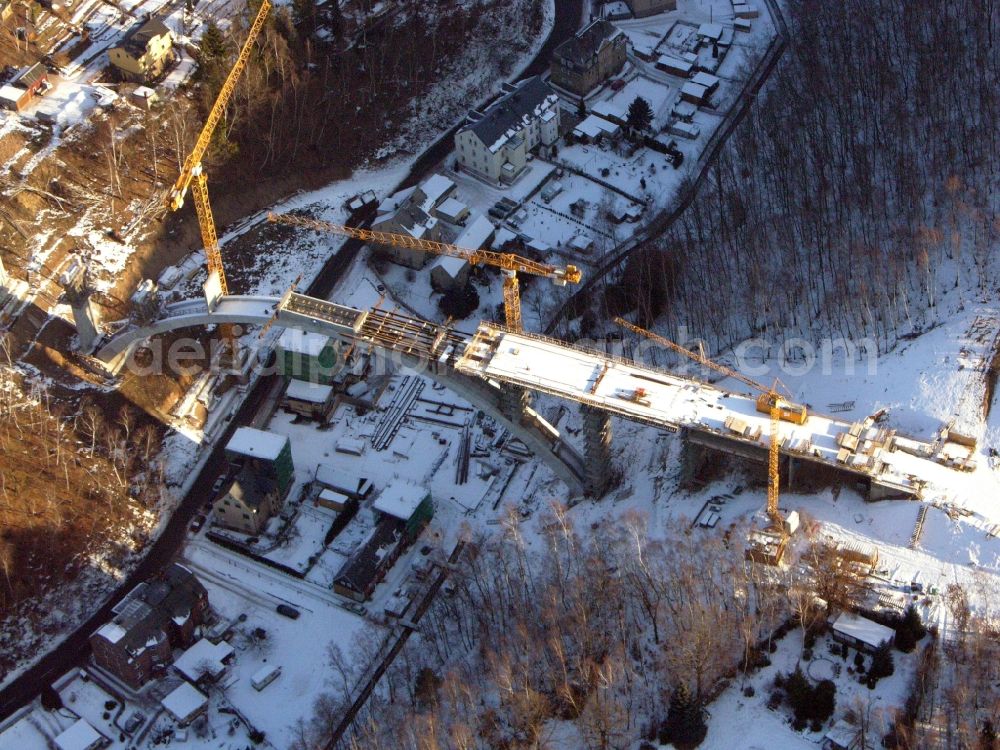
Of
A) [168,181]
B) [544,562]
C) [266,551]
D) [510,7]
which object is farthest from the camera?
[510,7]

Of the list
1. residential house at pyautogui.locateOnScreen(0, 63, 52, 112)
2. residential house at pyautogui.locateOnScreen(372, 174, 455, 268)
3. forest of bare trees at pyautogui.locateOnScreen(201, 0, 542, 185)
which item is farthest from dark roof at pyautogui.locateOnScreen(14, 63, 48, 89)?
residential house at pyautogui.locateOnScreen(372, 174, 455, 268)

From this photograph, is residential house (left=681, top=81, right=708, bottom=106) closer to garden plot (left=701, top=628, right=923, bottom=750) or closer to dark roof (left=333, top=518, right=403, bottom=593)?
dark roof (left=333, top=518, right=403, bottom=593)

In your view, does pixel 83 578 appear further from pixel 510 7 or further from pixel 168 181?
pixel 510 7

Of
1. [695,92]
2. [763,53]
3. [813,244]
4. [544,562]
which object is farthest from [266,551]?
[763,53]

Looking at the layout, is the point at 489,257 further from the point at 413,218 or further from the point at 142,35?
the point at 142,35

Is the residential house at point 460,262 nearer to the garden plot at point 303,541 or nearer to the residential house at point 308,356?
the residential house at point 308,356

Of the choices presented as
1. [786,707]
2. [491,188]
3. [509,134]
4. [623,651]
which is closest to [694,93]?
[509,134]
